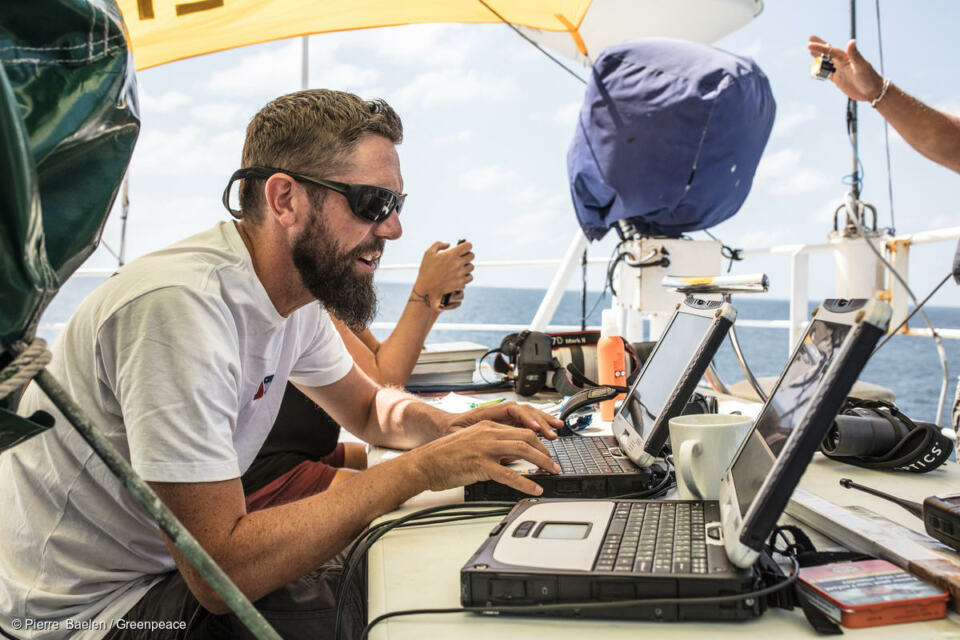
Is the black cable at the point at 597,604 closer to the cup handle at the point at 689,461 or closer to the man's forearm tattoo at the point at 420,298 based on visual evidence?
the cup handle at the point at 689,461

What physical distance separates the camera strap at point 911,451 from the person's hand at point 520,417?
481 mm

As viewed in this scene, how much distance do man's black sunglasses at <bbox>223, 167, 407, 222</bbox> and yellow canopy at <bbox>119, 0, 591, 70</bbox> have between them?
1.86 metres

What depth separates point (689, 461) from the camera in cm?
87

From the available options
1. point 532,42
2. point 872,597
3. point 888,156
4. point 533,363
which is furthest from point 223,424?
point 888,156

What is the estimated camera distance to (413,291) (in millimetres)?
2168

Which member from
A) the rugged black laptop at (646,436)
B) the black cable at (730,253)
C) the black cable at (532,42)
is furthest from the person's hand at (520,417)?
the black cable at (532,42)

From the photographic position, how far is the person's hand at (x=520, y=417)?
1.32m

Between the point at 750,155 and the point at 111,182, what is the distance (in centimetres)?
218

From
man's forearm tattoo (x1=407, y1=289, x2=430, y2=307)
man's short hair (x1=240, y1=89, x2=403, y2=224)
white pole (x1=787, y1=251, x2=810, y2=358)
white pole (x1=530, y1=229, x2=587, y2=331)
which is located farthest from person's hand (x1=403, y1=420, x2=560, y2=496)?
white pole (x1=787, y1=251, x2=810, y2=358)

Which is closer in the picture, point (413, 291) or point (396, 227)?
point (396, 227)

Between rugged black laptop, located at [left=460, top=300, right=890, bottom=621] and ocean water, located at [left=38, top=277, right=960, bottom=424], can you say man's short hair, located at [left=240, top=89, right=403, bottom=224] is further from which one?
ocean water, located at [left=38, top=277, right=960, bottom=424]

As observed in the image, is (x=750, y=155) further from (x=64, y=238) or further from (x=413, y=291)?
(x=64, y=238)

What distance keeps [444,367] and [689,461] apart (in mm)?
1457

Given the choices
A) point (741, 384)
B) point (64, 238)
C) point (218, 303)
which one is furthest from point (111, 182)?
point (741, 384)
